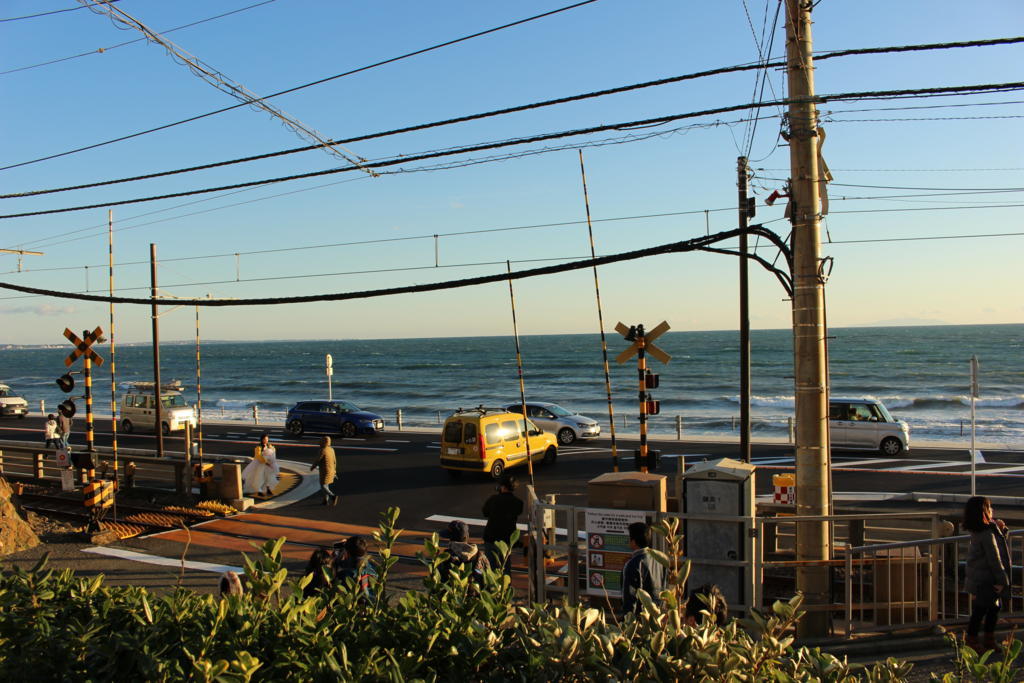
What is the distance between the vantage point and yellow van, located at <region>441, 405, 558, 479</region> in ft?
62.8

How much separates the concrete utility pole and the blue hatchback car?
2442cm

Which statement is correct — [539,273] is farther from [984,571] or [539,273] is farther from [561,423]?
[561,423]

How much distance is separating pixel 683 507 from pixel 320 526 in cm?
798

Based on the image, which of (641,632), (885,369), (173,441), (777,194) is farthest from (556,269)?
(885,369)

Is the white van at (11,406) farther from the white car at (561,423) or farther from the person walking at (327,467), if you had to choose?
the person walking at (327,467)

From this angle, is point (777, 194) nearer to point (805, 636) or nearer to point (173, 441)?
point (805, 636)

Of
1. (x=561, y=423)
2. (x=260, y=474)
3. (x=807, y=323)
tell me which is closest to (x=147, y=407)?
(x=561, y=423)

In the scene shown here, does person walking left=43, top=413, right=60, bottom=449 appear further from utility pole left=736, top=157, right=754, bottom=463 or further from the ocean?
utility pole left=736, top=157, right=754, bottom=463

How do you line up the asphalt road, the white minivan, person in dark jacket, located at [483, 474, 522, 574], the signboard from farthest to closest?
the white minivan < the asphalt road < person in dark jacket, located at [483, 474, 522, 574] < the signboard

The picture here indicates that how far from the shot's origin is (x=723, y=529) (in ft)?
26.1

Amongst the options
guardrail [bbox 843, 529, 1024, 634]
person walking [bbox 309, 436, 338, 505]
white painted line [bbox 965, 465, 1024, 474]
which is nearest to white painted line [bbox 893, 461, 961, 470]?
white painted line [bbox 965, 465, 1024, 474]

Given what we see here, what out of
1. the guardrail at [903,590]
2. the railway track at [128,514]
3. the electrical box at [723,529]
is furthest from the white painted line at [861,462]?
the railway track at [128,514]

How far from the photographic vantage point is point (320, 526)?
14.0 meters

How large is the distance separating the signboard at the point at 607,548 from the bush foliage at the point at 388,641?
184 inches
